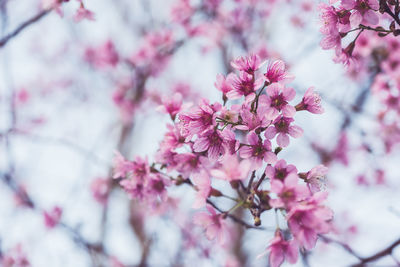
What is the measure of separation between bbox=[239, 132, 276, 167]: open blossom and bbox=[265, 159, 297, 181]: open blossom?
0.03 metres

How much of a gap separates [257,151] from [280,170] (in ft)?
0.47

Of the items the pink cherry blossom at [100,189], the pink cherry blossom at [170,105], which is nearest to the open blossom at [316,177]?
the pink cherry blossom at [170,105]

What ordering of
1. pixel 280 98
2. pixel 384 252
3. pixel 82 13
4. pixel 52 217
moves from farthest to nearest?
pixel 52 217 < pixel 82 13 < pixel 384 252 < pixel 280 98

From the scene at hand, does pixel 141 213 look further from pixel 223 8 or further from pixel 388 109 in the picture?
pixel 388 109

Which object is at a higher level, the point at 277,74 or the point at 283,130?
the point at 277,74

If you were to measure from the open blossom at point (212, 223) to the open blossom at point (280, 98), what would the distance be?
1.90ft

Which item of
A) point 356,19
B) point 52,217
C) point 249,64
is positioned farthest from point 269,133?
point 52,217

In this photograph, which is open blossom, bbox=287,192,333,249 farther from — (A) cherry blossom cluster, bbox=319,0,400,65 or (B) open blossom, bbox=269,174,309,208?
(A) cherry blossom cluster, bbox=319,0,400,65

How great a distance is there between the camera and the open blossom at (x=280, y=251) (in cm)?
146

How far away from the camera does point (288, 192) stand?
1.37m

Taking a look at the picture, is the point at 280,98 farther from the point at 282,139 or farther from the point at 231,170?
the point at 231,170

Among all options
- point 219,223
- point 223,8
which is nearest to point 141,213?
point 223,8

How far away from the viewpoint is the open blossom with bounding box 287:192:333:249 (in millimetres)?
1336

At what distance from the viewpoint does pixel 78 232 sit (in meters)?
4.00
